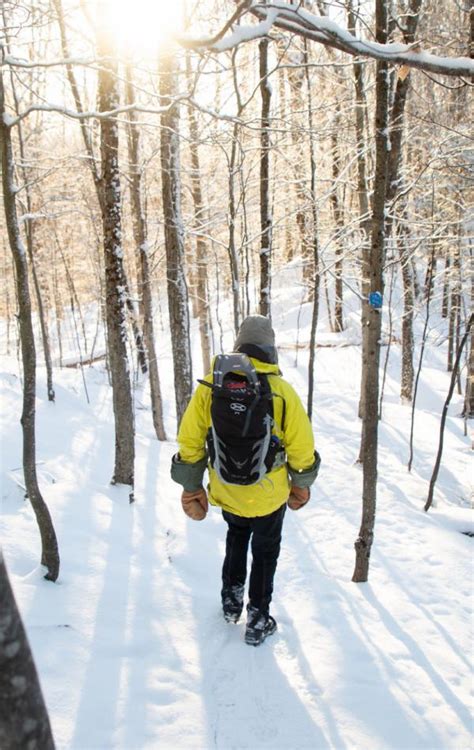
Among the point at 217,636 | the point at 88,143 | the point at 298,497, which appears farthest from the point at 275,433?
the point at 88,143

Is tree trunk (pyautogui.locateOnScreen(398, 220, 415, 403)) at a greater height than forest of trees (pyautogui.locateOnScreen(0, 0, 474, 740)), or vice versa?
forest of trees (pyautogui.locateOnScreen(0, 0, 474, 740))

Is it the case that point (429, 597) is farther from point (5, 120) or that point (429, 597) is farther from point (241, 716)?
point (5, 120)

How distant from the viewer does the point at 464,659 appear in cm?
362

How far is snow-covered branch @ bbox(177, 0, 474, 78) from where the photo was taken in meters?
2.19

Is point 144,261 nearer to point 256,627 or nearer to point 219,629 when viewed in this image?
point 219,629

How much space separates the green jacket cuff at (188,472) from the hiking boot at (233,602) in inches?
32.3

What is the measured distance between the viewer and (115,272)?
19.7ft

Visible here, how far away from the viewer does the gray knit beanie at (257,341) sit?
3115 mm

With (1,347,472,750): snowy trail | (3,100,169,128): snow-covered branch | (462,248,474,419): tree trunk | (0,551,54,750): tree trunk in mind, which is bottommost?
(462,248,474,419): tree trunk

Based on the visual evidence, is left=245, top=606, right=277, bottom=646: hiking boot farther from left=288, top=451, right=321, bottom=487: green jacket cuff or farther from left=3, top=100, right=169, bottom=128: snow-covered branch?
left=3, top=100, right=169, bottom=128: snow-covered branch

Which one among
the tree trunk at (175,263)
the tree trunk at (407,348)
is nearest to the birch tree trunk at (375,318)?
the tree trunk at (175,263)

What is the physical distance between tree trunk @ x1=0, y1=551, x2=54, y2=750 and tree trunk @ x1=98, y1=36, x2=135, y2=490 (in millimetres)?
5099

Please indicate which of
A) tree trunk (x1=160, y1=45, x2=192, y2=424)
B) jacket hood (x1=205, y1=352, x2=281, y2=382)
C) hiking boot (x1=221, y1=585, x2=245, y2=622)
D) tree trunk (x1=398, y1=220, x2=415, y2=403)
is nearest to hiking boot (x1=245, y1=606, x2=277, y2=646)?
hiking boot (x1=221, y1=585, x2=245, y2=622)

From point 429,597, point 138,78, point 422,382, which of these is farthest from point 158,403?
point 422,382
